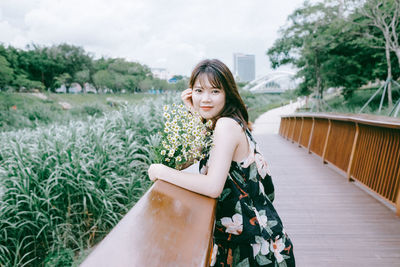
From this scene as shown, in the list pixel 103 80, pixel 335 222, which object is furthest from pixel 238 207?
pixel 103 80

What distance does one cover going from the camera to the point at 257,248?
1196 millimetres

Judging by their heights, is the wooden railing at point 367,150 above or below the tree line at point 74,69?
below

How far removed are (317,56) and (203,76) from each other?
1585 centimetres

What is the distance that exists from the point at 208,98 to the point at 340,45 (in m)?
16.0

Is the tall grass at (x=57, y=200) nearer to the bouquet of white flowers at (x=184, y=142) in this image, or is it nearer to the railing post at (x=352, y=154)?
the bouquet of white flowers at (x=184, y=142)

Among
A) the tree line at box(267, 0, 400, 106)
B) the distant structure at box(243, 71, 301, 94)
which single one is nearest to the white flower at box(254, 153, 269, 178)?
the tree line at box(267, 0, 400, 106)

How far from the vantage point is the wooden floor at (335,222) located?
2.30 meters

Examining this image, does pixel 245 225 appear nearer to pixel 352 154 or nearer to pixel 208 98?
pixel 208 98

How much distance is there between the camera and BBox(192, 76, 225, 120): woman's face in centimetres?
135

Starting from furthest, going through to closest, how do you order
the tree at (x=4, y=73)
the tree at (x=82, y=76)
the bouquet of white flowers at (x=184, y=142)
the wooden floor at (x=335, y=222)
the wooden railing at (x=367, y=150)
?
1. the tree at (x=82, y=76)
2. the tree at (x=4, y=73)
3. the wooden railing at (x=367, y=150)
4. the wooden floor at (x=335, y=222)
5. the bouquet of white flowers at (x=184, y=142)

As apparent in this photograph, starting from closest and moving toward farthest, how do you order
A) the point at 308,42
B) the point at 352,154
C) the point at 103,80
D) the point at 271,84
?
the point at 352,154 → the point at 308,42 → the point at 103,80 → the point at 271,84

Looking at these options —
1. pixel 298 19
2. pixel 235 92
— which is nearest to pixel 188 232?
pixel 235 92

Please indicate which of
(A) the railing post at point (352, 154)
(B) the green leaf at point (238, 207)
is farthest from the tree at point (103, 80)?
(B) the green leaf at point (238, 207)

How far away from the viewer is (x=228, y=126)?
1.16m
